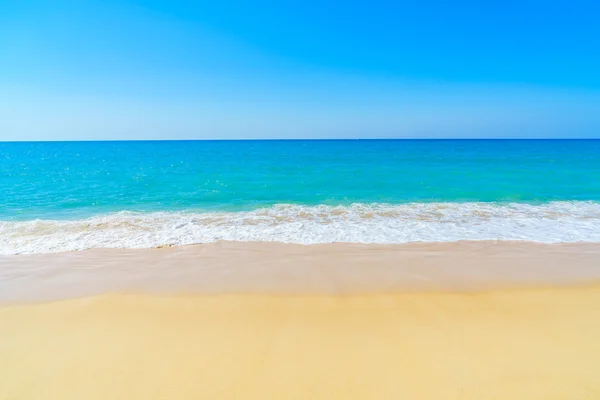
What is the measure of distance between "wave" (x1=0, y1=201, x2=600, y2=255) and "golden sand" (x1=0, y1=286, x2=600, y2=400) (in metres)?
3.17

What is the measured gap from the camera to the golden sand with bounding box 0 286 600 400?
3.02 metres

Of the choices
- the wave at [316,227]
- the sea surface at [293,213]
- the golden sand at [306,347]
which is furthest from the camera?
the sea surface at [293,213]

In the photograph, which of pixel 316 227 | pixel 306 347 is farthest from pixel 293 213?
pixel 306 347

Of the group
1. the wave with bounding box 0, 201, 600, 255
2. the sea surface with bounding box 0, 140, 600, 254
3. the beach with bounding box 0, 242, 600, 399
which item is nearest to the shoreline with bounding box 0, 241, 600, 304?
the beach with bounding box 0, 242, 600, 399

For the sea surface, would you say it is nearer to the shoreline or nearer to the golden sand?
the shoreline

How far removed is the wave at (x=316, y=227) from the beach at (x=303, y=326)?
1.24m

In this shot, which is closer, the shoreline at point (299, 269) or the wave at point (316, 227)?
the shoreline at point (299, 269)

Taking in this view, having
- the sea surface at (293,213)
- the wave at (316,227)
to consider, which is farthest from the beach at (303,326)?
the sea surface at (293,213)

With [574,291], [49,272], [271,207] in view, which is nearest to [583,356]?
[574,291]

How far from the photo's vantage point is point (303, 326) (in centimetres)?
404

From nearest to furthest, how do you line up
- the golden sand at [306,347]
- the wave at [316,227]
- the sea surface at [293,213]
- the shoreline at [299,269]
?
the golden sand at [306,347] → the shoreline at [299,269] → the wave at [316,227] → the sea surface at [293,213]

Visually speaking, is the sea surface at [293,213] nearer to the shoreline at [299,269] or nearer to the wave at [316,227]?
the wave at [316,227]

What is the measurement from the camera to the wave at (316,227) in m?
7.87

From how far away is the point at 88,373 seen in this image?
3.25 metres
